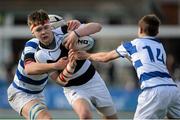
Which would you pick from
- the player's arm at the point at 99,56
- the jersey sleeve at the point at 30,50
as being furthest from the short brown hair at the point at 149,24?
the jersey sleeve at the point at 30,50

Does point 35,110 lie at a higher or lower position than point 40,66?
lower

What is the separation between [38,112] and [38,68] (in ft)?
2.41

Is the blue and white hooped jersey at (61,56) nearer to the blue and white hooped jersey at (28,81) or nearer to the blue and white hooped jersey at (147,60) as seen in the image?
the blue and white hooped jersey at (28,81)

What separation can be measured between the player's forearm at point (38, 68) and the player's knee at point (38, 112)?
1.91ft

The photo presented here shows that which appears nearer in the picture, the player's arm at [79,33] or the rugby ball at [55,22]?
the player's arm at [79,33]

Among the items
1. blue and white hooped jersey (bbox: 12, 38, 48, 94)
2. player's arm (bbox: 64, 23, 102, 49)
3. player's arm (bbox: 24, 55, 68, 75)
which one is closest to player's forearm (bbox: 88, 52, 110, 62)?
player's arm (bbox: 64, 23, 102, 49)

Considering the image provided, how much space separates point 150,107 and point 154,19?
1081 mm

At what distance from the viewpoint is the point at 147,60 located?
9500 mm

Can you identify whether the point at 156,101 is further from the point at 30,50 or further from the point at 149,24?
the point at 30,50

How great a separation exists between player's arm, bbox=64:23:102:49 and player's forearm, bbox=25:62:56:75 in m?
0.41

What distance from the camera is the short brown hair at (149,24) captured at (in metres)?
9.58

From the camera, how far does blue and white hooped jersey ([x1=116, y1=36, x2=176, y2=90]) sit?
949cm

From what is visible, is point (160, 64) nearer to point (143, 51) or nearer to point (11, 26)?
point (143, 51)

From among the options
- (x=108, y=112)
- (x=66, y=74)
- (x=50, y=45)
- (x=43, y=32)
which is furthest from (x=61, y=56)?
(x=108, y=112)
